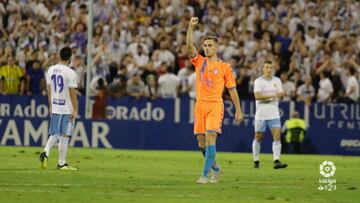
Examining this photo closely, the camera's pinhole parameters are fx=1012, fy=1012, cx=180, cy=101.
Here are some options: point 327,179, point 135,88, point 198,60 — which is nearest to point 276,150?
point 327,179

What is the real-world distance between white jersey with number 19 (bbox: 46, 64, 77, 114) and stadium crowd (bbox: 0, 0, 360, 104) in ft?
33.6

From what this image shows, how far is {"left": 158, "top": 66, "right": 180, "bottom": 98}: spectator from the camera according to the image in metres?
30.2

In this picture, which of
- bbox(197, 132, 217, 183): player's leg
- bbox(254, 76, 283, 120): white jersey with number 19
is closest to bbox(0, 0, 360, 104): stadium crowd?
bbox(254, 76, 283, 120): white jersey with number 19

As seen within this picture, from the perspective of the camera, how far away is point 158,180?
17391 mm

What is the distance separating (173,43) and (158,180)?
14.6 meters

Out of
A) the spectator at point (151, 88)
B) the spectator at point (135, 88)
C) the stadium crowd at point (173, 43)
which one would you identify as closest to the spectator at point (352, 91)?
the stadium crowd at point (173, 43)

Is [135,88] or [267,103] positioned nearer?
[267,103]

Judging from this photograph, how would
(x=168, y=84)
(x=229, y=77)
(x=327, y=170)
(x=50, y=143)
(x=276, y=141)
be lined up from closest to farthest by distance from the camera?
(x=229, y=77), (x=50, y=143), (x=327, y=170), (x=276, y=141), (x=168, y=84)

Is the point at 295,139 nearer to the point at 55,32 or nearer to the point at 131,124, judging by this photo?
the point at 131,124

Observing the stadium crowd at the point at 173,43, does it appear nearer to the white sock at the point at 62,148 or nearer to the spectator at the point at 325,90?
the spectator at the point at 325,90

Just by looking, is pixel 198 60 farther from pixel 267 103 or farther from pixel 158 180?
pixel 267 103

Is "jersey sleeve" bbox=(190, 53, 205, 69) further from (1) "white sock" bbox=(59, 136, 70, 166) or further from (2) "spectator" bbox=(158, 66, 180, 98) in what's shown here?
(2) "spectator" bbox=(158, 66, 180, 98)

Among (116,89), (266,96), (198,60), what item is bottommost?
(266,96)

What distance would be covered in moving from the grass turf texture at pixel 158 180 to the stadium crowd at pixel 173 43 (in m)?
4.36
